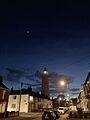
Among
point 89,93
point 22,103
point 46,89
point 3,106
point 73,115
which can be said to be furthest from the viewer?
point 46,89

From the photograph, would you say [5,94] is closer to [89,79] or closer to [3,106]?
[3,106]

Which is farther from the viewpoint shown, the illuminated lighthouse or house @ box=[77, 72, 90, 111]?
the illuminated lighthouse

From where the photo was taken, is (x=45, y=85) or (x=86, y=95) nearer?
(x=86, y=95)

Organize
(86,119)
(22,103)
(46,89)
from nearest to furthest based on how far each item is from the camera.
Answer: (86,119)
(22,103)
(46,89)

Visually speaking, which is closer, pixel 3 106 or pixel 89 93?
pixel 89 93

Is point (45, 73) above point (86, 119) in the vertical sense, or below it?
above

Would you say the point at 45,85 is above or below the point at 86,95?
above

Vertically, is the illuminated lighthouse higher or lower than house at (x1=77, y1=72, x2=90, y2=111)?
higher

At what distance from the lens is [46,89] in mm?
125438

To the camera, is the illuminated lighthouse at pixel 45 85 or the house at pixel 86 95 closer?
the house at pixel 86 95

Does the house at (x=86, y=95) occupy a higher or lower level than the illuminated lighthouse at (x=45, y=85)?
lower

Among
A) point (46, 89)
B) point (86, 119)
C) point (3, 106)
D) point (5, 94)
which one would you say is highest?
point (46, 89)

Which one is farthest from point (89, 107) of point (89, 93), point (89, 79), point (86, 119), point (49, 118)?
point (49, 118)

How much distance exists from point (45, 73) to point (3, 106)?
8762 centimetres
